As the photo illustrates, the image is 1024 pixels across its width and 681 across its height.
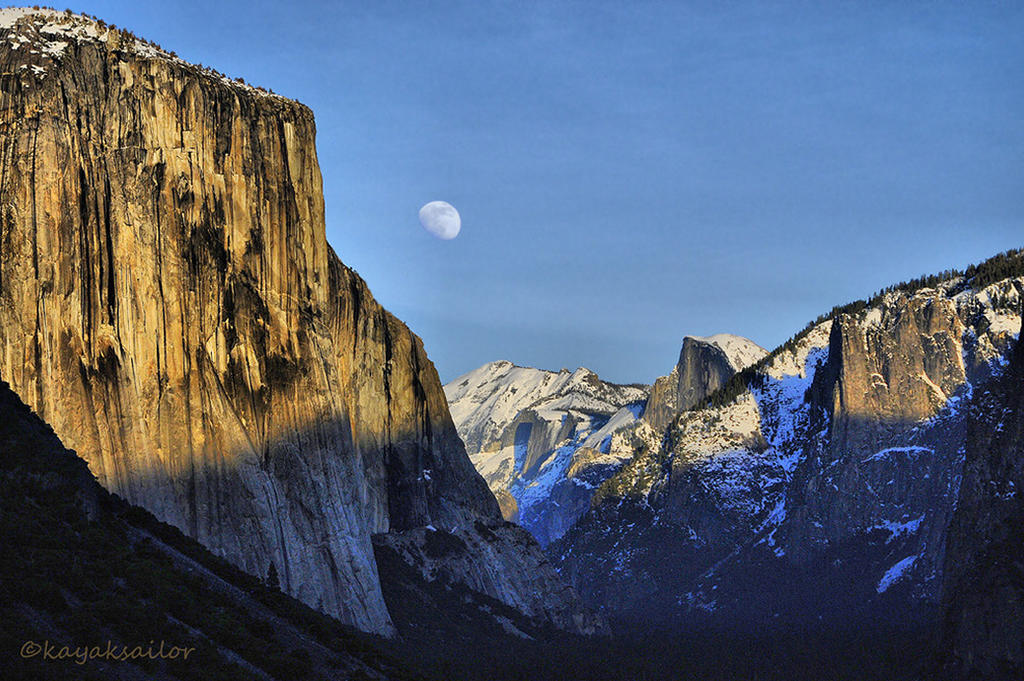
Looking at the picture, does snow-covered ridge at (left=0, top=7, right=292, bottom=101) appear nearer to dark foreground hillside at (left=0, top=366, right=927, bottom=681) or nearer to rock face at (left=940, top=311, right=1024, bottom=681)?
dark foreground hillside at (left=0, top=366, right=927, bottom=681)

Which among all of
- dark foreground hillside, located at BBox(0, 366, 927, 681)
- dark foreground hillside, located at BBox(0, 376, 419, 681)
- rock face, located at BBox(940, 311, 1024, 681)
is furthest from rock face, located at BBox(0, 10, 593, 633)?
rock face, located at BBox(940, 311, 1024, 681)

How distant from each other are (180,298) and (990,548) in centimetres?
8813

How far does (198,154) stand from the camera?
385ft

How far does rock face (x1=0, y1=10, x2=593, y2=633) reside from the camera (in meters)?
103

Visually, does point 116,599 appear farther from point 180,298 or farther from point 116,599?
point 180,298

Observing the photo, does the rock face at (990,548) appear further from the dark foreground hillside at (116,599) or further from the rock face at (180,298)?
the dark foreground hillside at (116,599)

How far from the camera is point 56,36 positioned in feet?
369

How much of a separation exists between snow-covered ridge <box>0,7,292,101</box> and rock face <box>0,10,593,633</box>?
0.23 m

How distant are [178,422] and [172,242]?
50.3 ft

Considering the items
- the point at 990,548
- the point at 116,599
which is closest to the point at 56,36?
the point at 116,599

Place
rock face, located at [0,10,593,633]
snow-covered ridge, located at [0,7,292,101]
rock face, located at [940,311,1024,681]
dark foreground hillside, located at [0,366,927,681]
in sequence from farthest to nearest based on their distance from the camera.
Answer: rock face, located at [940,311,1024,681]
snow-covered ridge, located at [0,7,292,101]
rock face, located at [0,10,593,633]
dark foreground hillside, located at [0,366,927,681]

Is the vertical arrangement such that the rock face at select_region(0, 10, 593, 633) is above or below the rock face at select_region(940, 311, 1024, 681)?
above

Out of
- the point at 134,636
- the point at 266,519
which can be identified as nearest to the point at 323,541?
the point at 266,519

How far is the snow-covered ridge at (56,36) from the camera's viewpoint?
109250 mm
